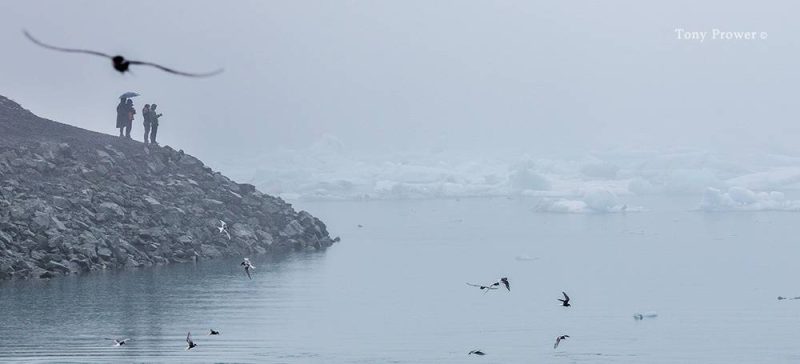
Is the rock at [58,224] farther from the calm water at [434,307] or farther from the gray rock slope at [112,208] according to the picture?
the calm water at [434,307]

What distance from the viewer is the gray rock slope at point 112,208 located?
48.0m

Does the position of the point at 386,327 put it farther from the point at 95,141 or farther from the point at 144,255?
the point at 95,141

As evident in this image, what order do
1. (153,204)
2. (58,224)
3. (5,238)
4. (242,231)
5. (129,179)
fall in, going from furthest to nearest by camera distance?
1. (242,231)
2. (129,179)
3. (153,204)
4. (58,224)
5. (5,238)

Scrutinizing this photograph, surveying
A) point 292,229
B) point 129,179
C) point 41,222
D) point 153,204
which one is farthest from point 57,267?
point 292,229

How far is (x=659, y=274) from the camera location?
5228cm

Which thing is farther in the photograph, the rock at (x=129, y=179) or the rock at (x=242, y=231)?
the rock at (x=242, y=231)

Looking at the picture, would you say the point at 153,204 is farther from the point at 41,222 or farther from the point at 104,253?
the point at 41,222

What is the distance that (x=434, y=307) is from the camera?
41.4 metres

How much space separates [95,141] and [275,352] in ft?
102

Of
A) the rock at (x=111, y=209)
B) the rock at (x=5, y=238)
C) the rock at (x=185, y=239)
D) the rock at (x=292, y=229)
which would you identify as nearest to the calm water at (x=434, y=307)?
the rock at (x=185, y=239)

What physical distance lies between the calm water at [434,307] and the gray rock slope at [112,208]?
147 centimetres

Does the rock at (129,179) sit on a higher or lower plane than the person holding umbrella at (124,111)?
lower

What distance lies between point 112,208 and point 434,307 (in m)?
17.7

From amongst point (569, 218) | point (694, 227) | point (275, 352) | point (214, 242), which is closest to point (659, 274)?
point (214, 242)
